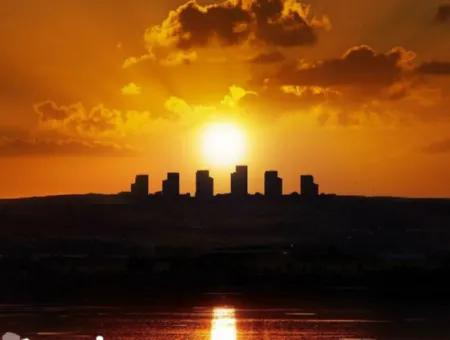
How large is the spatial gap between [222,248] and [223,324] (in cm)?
7093

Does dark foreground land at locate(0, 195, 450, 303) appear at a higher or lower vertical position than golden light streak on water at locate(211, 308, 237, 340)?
higher

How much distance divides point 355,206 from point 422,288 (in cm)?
13338

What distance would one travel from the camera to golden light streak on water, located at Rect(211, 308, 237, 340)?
3039 cm

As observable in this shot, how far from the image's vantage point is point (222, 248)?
342ft

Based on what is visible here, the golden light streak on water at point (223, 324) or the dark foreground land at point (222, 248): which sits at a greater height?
the dark foreground land at point (222, 248)

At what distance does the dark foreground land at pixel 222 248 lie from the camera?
50094 mm

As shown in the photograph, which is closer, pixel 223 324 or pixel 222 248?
pixel 223 324

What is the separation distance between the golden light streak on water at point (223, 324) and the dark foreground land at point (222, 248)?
6.50 meters

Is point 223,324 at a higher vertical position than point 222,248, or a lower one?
lower

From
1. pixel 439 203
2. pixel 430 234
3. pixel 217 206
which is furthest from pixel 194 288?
pixel 439 203

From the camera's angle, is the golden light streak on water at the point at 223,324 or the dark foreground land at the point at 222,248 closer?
the golden light streak on water at the point at 223,324

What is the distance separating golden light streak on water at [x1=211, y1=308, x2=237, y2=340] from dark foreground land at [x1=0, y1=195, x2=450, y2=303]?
6495mm

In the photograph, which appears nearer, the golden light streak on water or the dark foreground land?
the golden light streak on water

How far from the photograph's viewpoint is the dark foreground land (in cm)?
5009
